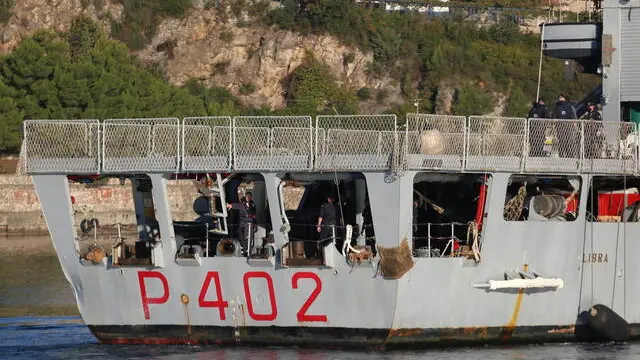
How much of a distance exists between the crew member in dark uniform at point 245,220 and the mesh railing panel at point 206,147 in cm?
96

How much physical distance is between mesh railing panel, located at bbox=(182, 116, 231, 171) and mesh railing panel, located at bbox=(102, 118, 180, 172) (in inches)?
8.1

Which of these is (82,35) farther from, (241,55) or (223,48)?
(241,55)

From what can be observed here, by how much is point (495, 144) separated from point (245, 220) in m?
4.67

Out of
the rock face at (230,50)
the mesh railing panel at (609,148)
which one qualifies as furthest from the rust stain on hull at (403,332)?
the rock face at (230,50)

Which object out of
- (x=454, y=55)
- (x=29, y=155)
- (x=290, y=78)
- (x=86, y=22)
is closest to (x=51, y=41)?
(x=86, y=22)

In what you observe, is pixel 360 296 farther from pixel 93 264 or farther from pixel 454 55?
pixel 454 55

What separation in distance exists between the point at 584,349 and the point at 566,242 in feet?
6.32

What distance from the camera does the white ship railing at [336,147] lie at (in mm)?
24250

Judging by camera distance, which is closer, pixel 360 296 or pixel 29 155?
pixel 360 296

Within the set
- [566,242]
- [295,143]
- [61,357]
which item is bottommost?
[61,357]

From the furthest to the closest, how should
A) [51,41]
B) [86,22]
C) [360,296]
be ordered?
[86,22] < [51,41] < [360,296]

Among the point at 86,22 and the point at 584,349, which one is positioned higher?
the point at 86,22

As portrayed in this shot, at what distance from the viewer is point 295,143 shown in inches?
985

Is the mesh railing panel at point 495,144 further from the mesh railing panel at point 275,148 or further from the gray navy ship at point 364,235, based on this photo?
the mesh railing panel at point 275,148
